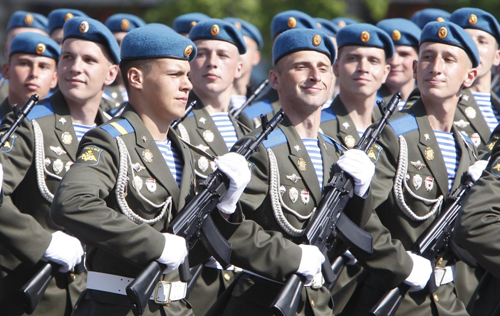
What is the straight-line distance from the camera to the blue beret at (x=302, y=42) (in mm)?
5473

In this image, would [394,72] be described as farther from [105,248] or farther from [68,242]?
[105,248]

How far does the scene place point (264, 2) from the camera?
15656mm

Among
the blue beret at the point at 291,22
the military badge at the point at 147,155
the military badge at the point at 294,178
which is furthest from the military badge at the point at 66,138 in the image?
the blue beret at the point at 291,22

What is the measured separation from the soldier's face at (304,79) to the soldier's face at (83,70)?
127 cm

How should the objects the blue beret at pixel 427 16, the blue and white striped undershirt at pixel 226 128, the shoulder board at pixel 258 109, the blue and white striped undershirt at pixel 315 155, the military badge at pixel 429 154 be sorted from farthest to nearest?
the blue beret at pixel 427 16, the shoulder board at pixel 258 109, the blue and white striped undershirt at pixel 226 128, the military badge at pixel 429 154, the blue and white striped undershirt at pixel 315 155

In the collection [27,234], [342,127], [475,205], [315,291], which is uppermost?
[475,205]

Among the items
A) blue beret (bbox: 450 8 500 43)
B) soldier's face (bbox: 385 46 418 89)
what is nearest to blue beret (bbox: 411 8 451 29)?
soldier's face (bbox: 385 46 418 89)

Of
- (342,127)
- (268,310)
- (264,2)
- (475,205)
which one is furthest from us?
(264,2)

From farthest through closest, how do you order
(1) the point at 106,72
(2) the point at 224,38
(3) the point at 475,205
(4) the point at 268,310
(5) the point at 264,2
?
(5) the point at 264,2 < (2) the point at 224,38 < (1) the point at 106,72 < (4) the point at 268,310 < (3) the point at 475,205

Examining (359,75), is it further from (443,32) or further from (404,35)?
(404,35)

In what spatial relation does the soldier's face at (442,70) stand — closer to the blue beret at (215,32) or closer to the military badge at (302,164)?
the military badge at (302,164)

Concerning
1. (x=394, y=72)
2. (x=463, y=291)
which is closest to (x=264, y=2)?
(x=394, y=72)

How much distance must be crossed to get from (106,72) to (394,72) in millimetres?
3431

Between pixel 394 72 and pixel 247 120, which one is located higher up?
pixel 394 72
